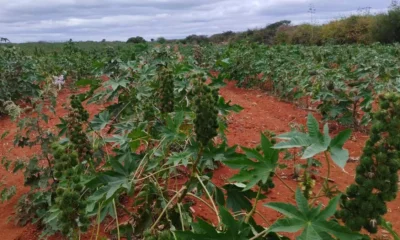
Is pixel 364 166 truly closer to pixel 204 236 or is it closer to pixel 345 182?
pixel 204 236

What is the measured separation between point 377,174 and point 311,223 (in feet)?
0.89

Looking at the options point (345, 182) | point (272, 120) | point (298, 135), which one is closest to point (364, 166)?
point (298, 135)

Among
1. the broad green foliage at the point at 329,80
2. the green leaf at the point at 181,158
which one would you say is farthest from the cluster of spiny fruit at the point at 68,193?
the broad green foliage at the point at 329,80

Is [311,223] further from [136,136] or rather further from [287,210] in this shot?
[136,136]

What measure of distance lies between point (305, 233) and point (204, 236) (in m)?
0.33

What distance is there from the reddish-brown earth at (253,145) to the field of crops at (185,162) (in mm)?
19

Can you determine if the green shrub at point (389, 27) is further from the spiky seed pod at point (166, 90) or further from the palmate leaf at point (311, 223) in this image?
the palmate leaf at point (311, 223)

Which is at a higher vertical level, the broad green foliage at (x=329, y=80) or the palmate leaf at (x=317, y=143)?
the palmate leaf at (x=317, y=143)

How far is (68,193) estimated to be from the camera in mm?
1721

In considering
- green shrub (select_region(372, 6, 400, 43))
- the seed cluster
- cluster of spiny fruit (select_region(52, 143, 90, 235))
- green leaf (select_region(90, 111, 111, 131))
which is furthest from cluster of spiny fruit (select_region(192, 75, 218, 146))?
green shrub (select_region(372, 6, 400, 43))

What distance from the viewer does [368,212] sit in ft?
4.71

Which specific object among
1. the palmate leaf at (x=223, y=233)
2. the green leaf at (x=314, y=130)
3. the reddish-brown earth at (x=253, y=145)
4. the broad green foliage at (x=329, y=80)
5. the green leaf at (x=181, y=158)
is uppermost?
the green leaf at (x=314, y=130)

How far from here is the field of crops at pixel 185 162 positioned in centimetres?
147

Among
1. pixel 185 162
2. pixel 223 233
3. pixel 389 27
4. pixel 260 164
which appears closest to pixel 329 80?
pixel 185 162
